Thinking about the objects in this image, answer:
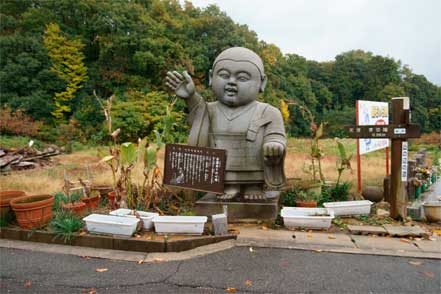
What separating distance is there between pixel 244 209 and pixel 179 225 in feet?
3.55

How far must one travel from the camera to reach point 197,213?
515cm

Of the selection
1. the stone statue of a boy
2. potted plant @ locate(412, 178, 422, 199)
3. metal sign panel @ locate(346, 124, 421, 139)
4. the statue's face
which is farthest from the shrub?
potted plant @ locate(412, 178, 422, 199)

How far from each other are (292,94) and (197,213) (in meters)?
24.9

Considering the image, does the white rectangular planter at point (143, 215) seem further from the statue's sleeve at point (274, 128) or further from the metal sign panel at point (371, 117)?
the metal sign panel at point (371, 117)

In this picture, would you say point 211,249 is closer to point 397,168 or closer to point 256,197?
point 256,197

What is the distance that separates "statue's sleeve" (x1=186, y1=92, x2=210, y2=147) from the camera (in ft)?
18.0

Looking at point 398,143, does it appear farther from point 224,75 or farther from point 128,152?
point 128,152

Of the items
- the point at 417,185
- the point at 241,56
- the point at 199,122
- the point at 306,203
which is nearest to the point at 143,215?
the point at 199,122

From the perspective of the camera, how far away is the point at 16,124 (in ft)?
59.2

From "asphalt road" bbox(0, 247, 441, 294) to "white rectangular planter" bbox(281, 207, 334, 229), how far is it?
29.8 inches

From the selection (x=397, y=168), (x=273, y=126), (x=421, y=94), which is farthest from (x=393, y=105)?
(x=421, y=94)

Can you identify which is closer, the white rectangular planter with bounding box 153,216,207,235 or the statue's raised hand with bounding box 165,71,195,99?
the white rectangular planter with bounding box 153,216,207,235

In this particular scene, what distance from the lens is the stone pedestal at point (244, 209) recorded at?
4941 millimetres

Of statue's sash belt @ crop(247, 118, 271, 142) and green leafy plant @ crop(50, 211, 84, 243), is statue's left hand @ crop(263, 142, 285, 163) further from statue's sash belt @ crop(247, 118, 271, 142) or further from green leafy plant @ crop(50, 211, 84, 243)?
green leafy plant @ crop(50, 211, 84, 243)
